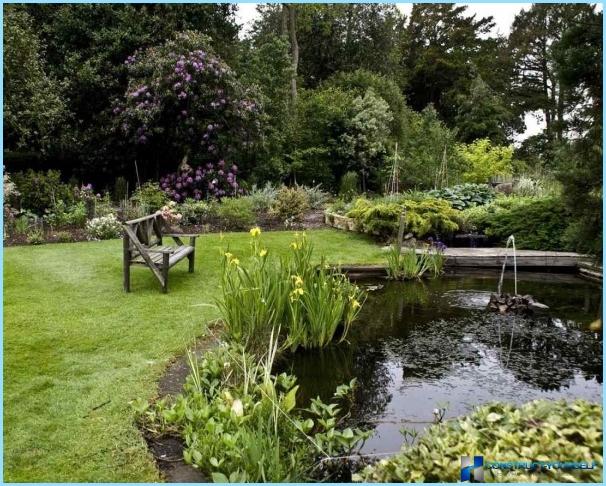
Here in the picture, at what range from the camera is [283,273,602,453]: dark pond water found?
13.0 feet

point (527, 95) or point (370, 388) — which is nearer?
point (370, 388)

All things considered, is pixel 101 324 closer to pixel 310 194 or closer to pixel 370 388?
pixel 370 388

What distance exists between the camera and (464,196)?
38.9ft

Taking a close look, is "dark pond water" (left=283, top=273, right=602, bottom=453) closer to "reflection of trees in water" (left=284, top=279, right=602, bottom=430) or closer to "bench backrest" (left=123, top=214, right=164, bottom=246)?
"reflection of trees in water" (left=284, top=279, right=602, bottom=430)

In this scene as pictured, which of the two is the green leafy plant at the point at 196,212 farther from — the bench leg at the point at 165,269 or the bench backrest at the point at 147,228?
the bench leg at the point at 165,269

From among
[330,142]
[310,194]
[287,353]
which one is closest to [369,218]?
[310,194]

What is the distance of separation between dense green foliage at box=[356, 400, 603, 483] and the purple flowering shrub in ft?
37.6

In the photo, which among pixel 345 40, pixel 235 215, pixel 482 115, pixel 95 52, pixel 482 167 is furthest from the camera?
pixel 482 115

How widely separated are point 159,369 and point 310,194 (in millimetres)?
9751

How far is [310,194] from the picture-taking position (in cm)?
1348

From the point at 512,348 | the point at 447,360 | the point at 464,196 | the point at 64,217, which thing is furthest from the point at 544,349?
the point at 64,217

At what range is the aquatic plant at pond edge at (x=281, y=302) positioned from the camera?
14.1 feet

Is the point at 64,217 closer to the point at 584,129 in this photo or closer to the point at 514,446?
the point at 584,129

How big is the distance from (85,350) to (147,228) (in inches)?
99.4
